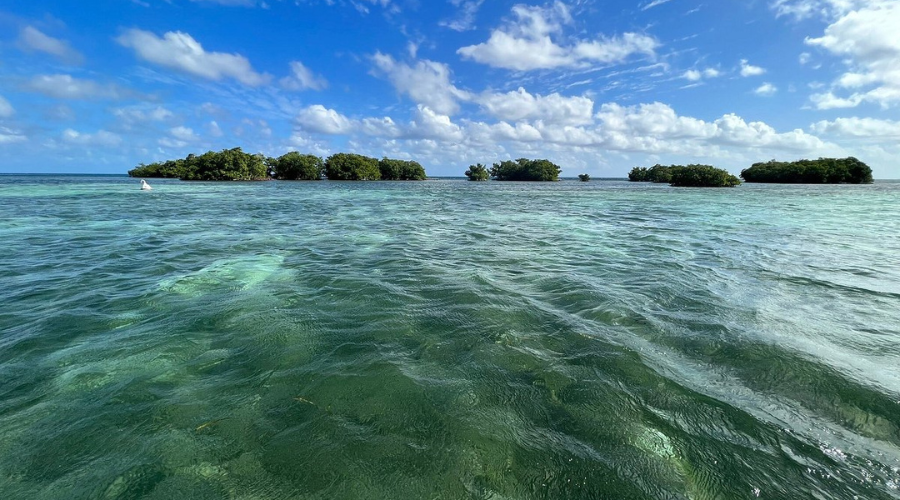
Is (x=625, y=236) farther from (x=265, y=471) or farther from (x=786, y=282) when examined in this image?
(x=265, y=471)

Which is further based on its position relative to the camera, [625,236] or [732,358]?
[625,236]

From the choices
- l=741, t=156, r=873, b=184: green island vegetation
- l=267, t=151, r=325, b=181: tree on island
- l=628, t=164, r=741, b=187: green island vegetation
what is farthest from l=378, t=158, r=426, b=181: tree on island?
l=741, t=156, r=873, b=184: green island vegetation

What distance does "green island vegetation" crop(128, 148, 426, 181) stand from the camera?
77375 mm

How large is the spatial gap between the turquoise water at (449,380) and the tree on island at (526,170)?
11643 centimetres

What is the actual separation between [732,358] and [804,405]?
3.17ft

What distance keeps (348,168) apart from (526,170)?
60.6m

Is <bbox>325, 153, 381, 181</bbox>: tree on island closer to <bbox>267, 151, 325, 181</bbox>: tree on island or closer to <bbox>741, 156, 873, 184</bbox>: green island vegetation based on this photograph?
<bbox>267, 151, 325, 181</bbox>: tree on island

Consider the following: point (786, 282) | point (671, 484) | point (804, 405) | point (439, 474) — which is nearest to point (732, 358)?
point (804, 405)

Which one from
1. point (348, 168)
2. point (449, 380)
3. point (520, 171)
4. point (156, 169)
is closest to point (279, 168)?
point (348, 168)

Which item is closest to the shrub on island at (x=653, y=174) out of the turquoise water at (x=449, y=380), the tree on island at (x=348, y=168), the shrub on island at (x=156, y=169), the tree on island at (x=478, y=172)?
the tree on island at (x=478, y=172)

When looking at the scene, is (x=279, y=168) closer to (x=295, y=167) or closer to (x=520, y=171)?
(x=295, y=167)

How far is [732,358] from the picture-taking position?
4.77 meters

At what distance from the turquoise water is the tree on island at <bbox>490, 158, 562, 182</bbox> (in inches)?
4584

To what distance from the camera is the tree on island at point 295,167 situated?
92.1 meters
